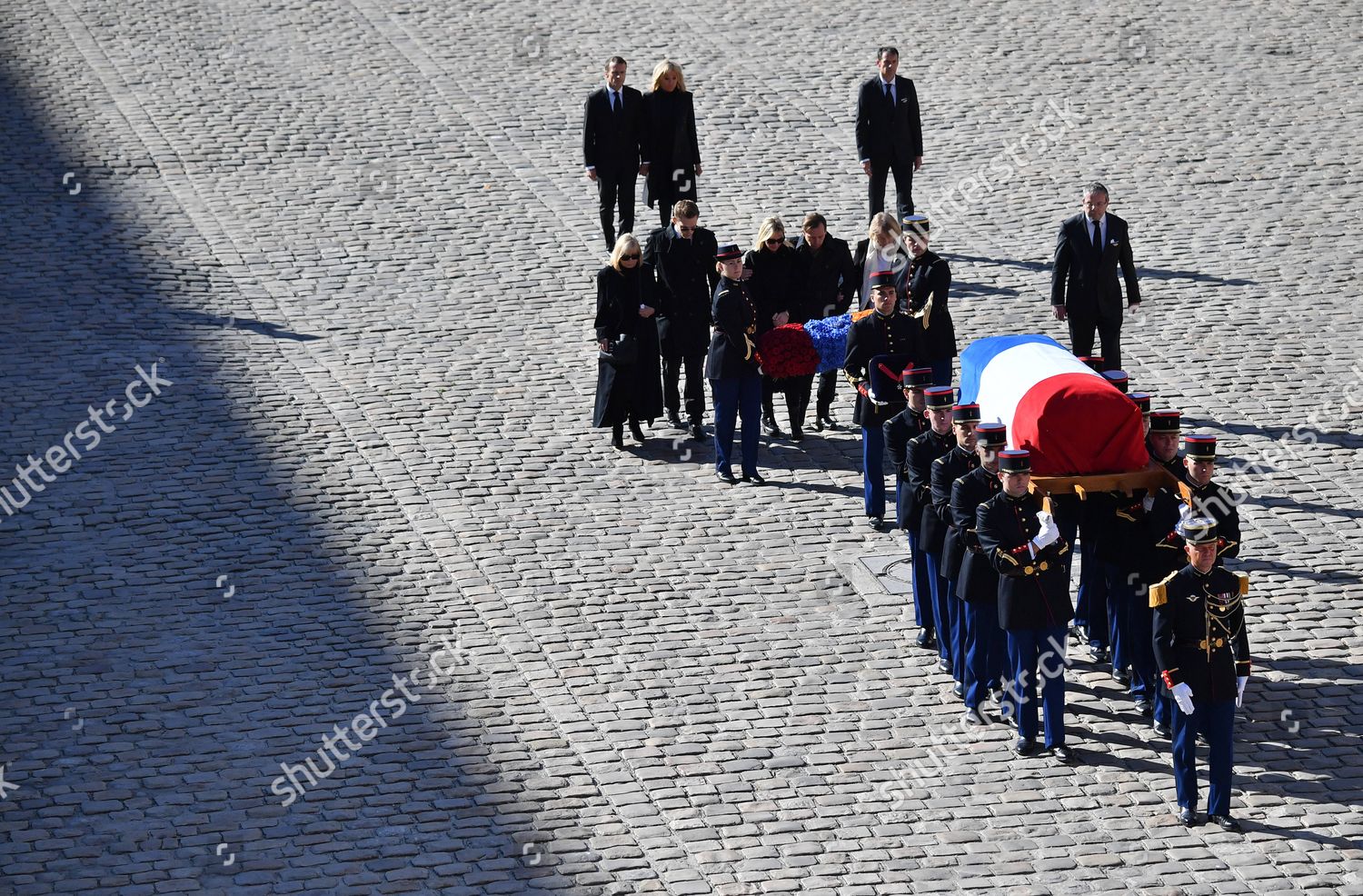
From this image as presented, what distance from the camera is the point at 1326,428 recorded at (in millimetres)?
16141

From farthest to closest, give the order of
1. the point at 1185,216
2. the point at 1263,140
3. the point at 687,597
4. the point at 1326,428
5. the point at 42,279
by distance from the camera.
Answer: the point at 1263,140, the point at 1185,216, the point at 42,279, the point at 1326,428, the point at 687,597

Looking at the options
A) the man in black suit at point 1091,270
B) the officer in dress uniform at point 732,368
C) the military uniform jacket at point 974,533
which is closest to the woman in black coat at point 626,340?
the officer in dress uniform at point 732,368

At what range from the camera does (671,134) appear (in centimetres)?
1908

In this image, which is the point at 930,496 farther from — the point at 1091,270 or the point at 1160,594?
the point at 1091,270

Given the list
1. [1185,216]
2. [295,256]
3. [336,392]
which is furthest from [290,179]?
[1185,216]

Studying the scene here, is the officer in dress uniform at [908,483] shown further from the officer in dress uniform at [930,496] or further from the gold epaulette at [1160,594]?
the gold epaulette at [1160,594]

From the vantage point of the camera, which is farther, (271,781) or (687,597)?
(687,597)

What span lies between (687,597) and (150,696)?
3546mm

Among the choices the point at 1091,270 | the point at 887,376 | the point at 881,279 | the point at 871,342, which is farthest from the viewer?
the point at 1091,270

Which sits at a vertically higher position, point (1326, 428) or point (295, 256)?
point (295, 256)

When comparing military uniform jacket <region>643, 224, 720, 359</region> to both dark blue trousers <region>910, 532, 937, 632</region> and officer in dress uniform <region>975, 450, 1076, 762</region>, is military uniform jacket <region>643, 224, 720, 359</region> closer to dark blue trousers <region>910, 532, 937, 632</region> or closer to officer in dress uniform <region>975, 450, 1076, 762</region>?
dark blue trousers <region>910, 532, 937, 632</region>

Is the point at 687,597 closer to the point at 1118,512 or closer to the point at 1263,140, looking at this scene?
the point at 1118,512

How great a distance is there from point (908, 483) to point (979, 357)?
1.31m

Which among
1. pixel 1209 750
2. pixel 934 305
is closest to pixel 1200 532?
pixel 1209 750
